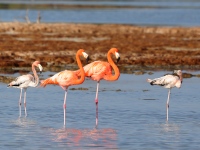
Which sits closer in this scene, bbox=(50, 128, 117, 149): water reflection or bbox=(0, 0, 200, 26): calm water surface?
bbox=(50, 128, 117, 149): water reflection

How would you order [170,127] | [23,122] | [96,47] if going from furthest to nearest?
1. [96,47]
2. [23,122]
3. [170,127]

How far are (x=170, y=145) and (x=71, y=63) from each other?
14.7 meters

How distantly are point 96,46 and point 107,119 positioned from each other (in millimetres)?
17565

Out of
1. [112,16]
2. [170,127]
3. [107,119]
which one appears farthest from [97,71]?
[112,16]

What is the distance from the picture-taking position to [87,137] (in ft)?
40.8

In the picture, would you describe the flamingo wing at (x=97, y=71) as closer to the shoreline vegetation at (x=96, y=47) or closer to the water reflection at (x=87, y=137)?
the water reflection at (x=87, y=137)

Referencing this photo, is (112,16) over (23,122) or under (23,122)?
over

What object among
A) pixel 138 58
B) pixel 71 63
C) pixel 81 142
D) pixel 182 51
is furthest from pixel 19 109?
pixel 182 51

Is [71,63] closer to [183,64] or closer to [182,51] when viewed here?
[183,64]

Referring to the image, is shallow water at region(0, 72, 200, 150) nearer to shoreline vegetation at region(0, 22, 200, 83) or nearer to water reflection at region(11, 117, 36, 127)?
water reflection at region(11, 117, 36, 127)

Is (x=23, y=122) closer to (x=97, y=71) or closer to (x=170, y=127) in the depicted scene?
(x=97, y=71)

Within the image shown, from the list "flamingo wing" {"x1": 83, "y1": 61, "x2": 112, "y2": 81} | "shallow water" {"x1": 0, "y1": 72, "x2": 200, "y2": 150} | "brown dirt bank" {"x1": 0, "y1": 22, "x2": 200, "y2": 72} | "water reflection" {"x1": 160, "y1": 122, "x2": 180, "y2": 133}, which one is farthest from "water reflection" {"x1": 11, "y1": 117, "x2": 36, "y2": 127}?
"brown dirt bank" {"x1": 0, "y1": 22, "x2": 200, "y2": 72}

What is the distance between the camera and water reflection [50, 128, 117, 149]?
11.7 metres

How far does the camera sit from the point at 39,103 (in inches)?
656
